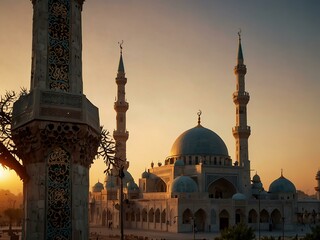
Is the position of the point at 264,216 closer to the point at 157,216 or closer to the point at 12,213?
the point at 157,216

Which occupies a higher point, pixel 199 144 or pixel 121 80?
pixel 121 80

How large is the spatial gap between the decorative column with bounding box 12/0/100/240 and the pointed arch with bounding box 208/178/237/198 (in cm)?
4583

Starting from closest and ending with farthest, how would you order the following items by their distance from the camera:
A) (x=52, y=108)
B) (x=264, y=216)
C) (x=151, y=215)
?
1. (x=52, y=108)
2. (x=151, y=215)
3. (x=264, y=216)

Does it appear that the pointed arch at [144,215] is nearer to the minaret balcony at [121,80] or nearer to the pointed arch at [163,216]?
the pointed arch at [163,216]

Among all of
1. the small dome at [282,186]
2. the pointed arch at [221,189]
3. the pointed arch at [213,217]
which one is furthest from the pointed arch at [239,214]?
the small dome at [282,186]

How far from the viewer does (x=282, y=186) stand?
186 ft

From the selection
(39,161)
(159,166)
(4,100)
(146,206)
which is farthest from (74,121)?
(159,166)

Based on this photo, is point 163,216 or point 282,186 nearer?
point 163,216

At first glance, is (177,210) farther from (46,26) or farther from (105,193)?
(46,26)

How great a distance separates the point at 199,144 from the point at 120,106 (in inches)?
436

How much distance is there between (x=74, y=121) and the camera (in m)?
8.67

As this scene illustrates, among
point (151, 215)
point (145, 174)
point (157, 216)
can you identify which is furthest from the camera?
point (145, 174)

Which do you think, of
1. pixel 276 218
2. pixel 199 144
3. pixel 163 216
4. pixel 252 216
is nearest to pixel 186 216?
pixel 163 216

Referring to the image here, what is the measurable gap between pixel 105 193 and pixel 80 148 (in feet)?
171
